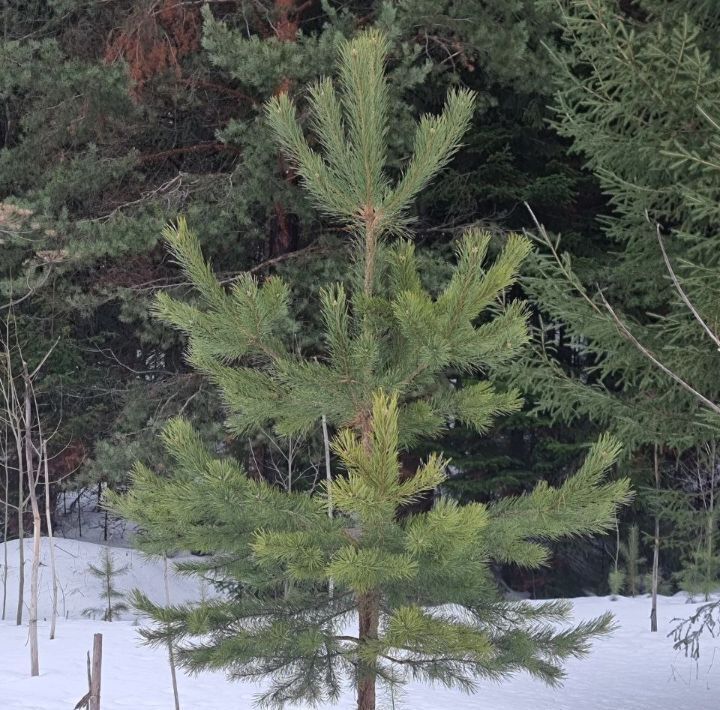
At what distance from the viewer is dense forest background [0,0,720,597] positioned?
737 centimetres

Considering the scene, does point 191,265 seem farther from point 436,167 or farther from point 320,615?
point 320,615

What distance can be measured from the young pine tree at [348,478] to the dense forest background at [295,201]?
137 inches

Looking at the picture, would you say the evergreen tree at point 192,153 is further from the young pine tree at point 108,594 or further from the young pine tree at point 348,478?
the young pine tree at point 348,478

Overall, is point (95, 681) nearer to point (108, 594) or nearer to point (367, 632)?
point (367, 632)

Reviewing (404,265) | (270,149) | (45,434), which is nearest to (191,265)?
(404,265)

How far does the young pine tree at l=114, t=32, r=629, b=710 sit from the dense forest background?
3492 millimetres

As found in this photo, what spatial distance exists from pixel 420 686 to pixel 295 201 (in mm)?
5469

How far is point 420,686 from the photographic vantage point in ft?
33.3

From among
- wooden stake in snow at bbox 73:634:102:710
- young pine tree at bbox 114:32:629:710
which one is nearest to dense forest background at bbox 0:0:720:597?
young pine tree at bbox 114:32:629:710

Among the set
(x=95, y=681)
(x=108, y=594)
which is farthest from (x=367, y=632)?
(x=108, y=594)

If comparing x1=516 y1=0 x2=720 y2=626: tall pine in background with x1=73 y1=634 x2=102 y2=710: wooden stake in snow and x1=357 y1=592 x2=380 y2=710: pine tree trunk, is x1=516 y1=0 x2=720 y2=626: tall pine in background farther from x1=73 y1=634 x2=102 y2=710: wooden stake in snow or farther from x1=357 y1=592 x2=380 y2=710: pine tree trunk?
x1=73 y1=634 x2=102 y2=710: wooden stake in snow

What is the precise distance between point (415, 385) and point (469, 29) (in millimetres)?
8747

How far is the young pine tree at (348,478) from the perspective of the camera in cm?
341

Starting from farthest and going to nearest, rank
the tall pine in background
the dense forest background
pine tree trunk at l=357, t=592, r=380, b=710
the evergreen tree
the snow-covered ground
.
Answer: the evergreen tree
the snow-covered ground
the dense forest background
the tall pine in background
pine tree trunk at l=357, t=592, r=380, b=710
